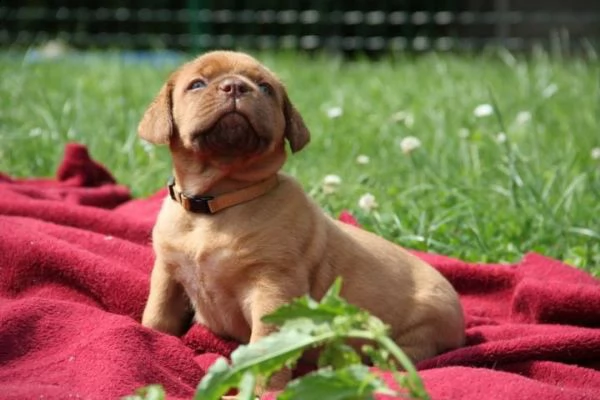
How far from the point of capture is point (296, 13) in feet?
27.1

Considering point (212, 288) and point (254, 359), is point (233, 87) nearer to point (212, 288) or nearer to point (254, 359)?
point (212, 288)

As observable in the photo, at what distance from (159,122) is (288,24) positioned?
5.90 meters

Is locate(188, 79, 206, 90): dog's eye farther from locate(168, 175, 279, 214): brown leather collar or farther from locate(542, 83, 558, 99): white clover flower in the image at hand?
locate(542, 83, 558, 99): white clover flower

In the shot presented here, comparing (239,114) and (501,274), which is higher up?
(239,114)

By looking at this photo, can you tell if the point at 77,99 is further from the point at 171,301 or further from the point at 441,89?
the point at 171,301

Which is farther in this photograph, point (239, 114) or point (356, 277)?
point (356, 277)

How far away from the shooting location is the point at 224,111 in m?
2.47

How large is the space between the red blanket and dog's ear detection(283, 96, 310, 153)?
546 millimetres

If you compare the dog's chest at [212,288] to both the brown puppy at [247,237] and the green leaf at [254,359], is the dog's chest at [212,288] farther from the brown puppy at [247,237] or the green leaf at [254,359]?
the green leaf at [254,359]

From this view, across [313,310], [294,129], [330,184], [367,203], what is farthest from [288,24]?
[313,310]

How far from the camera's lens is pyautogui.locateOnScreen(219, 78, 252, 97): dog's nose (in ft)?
8.17

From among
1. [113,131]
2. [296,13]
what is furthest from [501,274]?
[296,13]

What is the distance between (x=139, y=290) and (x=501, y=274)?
115 cm

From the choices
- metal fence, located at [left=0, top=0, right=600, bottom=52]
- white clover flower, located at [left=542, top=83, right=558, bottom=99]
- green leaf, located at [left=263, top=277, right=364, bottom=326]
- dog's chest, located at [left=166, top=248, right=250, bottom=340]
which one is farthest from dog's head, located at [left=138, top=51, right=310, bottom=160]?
metal fence, located at [left=0, top=0, right=600, bottom=52]
